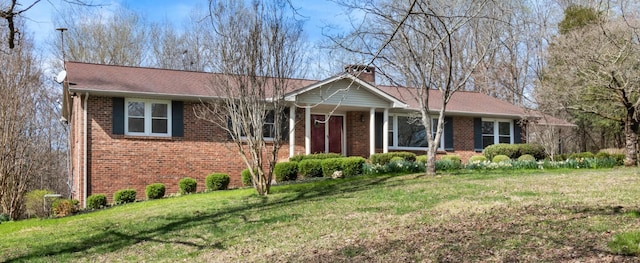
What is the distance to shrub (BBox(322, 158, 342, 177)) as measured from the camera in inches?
634

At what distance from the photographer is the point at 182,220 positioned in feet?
33.4

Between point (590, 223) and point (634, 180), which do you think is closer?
point (590, 223)

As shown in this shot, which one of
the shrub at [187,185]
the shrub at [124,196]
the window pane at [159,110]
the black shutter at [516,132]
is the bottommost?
the shrub at [124,196]

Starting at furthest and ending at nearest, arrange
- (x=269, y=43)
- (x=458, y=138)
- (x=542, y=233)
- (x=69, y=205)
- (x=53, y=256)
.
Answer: (x=458, y=138), (x=69, y=205), (x=269, y=43), (x=53, y=256), (x=542, y=233)

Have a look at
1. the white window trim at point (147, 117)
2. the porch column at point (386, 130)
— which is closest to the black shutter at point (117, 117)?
the white window trim at point (147, 117)

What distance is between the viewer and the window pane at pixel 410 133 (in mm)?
21781

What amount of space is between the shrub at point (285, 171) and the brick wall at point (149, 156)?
5.07ft

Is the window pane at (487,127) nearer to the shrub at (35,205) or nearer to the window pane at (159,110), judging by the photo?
the window pane at (159,110)

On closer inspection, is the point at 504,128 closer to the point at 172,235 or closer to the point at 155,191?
the point at 155,191

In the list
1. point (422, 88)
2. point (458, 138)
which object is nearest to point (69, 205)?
point (422, 88)

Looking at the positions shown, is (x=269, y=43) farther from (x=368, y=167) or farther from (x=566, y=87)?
(x=566, y=87)

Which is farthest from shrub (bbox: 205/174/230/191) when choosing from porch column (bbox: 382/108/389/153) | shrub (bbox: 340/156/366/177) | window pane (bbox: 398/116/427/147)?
window pane (bbox: 398/116/427/147)

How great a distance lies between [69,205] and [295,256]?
940 centimetres

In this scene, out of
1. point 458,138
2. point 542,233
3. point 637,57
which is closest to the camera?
point 542,233
